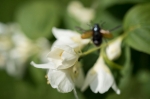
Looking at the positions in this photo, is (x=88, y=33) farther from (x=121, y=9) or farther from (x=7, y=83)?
(x=7, y=83)

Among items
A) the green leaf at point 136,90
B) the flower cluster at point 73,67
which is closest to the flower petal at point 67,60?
the flower cluster at point 73,67

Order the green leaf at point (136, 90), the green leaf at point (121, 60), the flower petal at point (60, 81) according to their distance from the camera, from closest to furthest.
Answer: the flower petal at point (60, 81) → the green leaf at point (121, 60) → the green leaf at point (136, 90)

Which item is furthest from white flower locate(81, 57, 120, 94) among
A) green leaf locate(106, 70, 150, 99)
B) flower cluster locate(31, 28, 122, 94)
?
green leaf locate(106, 70, 150, 99)

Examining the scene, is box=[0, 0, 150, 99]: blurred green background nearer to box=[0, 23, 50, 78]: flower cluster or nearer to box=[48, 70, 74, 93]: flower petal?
box=[0, 23, 50, 78]: flower cluster

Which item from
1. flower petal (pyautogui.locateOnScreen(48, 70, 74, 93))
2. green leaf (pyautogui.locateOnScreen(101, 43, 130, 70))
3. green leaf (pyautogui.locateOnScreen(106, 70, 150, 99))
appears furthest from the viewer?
green leaf (pyautogui.locateOnScreen(106, 70, 150, 99))

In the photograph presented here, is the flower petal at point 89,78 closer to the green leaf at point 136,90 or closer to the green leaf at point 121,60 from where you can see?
the green leaf at point 121,60

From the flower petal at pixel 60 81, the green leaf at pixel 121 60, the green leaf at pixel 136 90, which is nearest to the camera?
the flower petal at pixel 60 81
